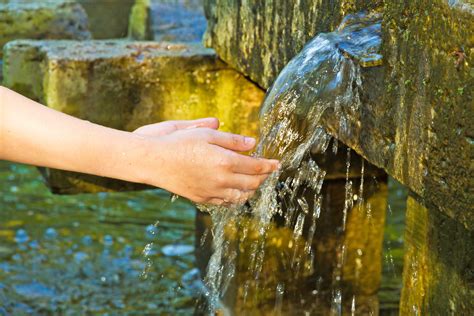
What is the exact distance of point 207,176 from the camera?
2.21m

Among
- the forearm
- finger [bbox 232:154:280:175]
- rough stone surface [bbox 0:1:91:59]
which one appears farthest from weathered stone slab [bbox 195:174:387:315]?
rough stone surface [bbox 0:1:91:59]

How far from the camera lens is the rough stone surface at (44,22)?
6.03m

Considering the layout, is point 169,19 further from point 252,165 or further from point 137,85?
point 252,165

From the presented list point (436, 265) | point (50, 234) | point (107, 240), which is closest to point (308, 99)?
point (436, 265)

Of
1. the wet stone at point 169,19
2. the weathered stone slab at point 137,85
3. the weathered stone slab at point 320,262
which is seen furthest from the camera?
the wet stone at point 169,19

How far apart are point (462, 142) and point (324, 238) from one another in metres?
2.12

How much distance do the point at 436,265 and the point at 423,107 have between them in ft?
1.48

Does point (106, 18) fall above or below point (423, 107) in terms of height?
below

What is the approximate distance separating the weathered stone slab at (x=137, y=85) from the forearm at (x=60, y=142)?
164cm

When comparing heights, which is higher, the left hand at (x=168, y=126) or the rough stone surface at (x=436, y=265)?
the left hand at (x=168, y=126)

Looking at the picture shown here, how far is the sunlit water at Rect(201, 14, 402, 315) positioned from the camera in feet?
7.92

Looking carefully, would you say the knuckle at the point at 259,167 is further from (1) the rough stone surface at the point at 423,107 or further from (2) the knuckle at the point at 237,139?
(1) the rough stone surface at the point at 423,107

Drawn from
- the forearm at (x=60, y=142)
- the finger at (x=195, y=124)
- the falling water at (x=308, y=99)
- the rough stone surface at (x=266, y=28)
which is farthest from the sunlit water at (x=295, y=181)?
the forearm at (x=60, y=142)

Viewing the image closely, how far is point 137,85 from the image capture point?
387cm
